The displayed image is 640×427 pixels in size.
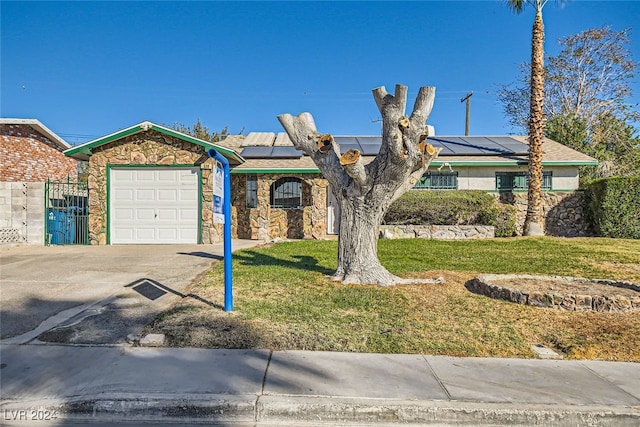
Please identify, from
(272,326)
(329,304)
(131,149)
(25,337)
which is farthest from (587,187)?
(25,337)

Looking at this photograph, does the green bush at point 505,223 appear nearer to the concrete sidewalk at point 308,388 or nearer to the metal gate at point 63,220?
the concrete sidewalk at point 308,388

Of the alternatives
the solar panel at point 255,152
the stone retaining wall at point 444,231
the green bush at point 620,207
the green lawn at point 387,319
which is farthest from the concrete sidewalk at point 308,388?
the green bush at point 620,207

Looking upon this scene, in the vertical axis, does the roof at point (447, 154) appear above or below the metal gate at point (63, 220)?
above

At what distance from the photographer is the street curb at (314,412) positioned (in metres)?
3.25

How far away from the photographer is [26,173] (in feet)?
59.6

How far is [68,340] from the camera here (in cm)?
461

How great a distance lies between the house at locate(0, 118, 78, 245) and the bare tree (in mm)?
10044

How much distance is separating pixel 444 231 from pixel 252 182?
7.61 meters

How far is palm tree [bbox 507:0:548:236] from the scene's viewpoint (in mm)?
15203

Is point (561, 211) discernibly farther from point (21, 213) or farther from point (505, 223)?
point (21, 213)

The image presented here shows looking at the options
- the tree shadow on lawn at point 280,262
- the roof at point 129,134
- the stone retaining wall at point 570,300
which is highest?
the roof at point 129,134

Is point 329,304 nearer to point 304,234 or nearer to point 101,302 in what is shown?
point 101,302

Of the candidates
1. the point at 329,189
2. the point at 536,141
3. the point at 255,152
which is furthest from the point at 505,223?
the point at 255,152

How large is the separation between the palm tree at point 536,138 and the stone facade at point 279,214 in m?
7.88
